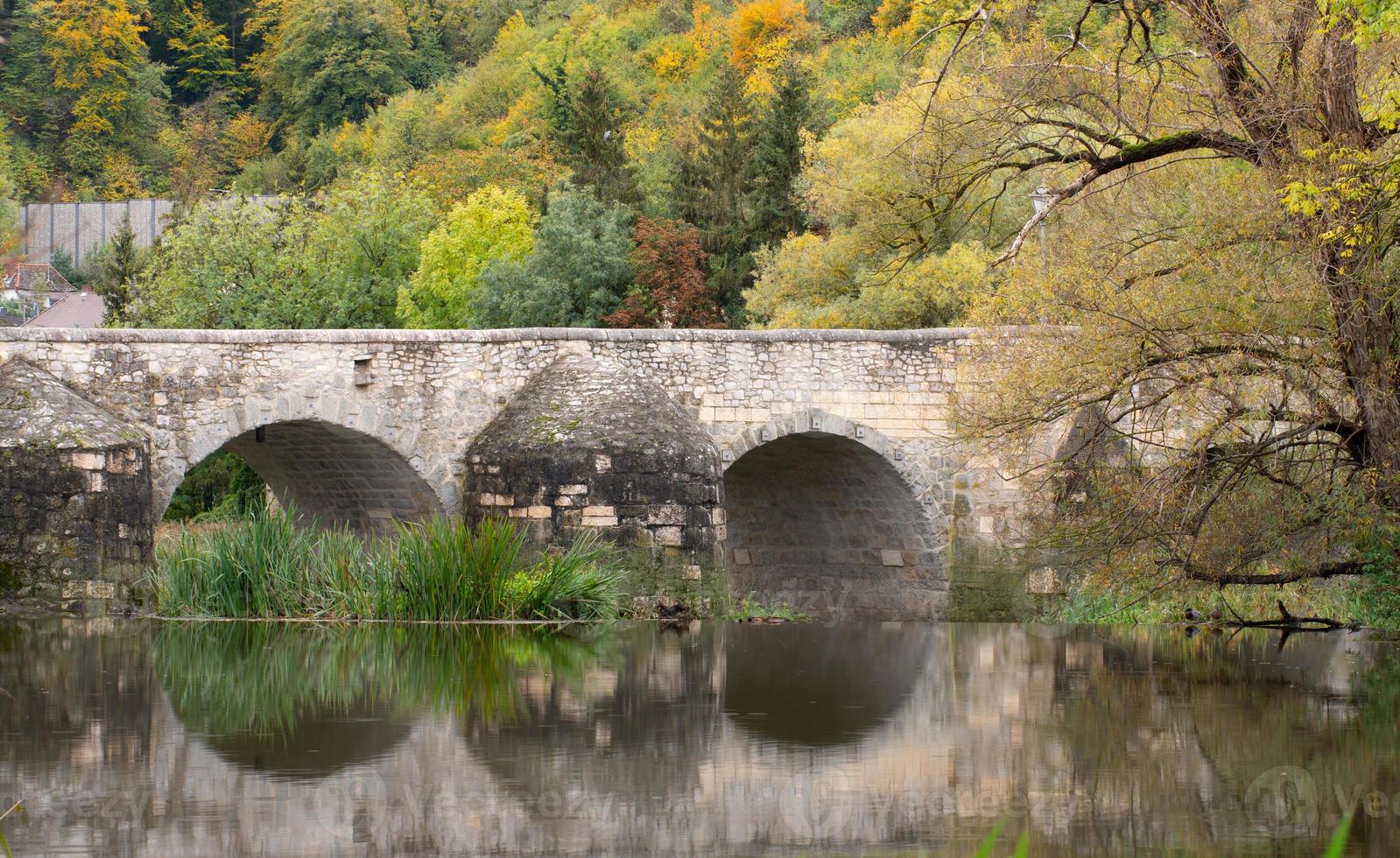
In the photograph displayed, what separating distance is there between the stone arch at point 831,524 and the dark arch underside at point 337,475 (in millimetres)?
3210

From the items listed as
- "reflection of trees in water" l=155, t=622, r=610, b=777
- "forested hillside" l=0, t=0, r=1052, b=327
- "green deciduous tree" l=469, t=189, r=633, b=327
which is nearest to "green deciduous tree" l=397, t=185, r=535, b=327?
"forested hillside" l=0, t=0, r=1052, b=327

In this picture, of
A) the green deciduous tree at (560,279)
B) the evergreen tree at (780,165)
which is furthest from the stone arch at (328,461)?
the evergreen tree at (780,165)

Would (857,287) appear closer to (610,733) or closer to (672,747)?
(610,733)

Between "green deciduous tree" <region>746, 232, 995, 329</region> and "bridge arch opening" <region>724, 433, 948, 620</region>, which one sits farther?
"green deciduous tree" <region>746, 232, 995, 329</region>

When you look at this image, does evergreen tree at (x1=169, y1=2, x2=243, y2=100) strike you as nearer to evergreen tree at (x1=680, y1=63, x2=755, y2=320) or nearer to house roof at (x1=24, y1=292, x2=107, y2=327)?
house roof at (x1=24, y1=292, x2=107, y2=327)

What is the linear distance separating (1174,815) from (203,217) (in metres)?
28.0

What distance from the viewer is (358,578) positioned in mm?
13711

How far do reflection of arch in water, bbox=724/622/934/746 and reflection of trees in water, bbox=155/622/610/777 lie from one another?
1.17 metres

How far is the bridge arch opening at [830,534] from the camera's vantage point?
1806cm

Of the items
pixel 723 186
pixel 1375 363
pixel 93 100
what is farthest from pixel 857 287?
pixel 93 100

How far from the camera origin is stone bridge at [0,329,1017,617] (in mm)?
14555

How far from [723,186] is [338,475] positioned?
59.8 ft

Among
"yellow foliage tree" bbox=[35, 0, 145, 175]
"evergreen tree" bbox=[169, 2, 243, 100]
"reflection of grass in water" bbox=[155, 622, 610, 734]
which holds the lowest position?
"reflection of grass in water" bbox=[155, 622, 610, 734]

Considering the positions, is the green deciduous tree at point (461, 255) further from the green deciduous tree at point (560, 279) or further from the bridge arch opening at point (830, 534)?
the bridge arch opening at point (830, 534)
